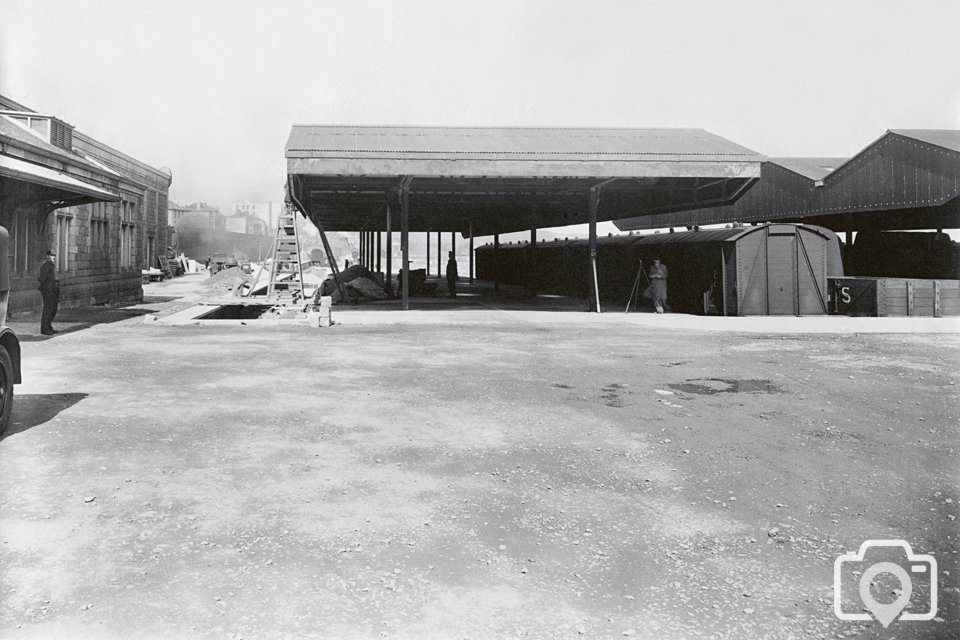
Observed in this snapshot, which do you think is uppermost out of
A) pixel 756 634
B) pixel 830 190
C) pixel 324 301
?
pixel 830 190

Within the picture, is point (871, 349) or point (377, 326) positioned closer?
point (871, 349)

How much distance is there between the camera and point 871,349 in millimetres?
12062

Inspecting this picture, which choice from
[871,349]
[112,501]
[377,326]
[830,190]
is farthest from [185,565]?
[830,190]

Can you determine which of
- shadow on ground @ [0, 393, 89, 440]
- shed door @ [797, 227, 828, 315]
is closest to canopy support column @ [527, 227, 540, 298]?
shed door @ [797, 227, 828, 315]

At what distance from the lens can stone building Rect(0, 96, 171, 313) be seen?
1630 cm

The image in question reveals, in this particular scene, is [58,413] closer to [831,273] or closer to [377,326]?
[377,326]

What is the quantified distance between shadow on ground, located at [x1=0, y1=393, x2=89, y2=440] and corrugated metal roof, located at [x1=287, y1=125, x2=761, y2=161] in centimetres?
1065

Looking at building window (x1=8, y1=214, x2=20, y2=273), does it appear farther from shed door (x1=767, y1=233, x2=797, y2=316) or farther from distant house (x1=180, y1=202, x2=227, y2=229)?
distant house (x1=180, y1=202, x2=227, y2=229)

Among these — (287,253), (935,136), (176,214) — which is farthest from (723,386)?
(176,214)

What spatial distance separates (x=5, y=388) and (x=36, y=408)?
1.06 meters

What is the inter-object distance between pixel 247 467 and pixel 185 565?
166cm

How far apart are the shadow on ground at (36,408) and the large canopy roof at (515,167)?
1051cm

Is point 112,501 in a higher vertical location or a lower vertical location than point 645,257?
lower

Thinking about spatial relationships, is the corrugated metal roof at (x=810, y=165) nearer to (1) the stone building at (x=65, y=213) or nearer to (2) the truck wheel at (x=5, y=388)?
(1) the stone building at (x=65, y=213)
